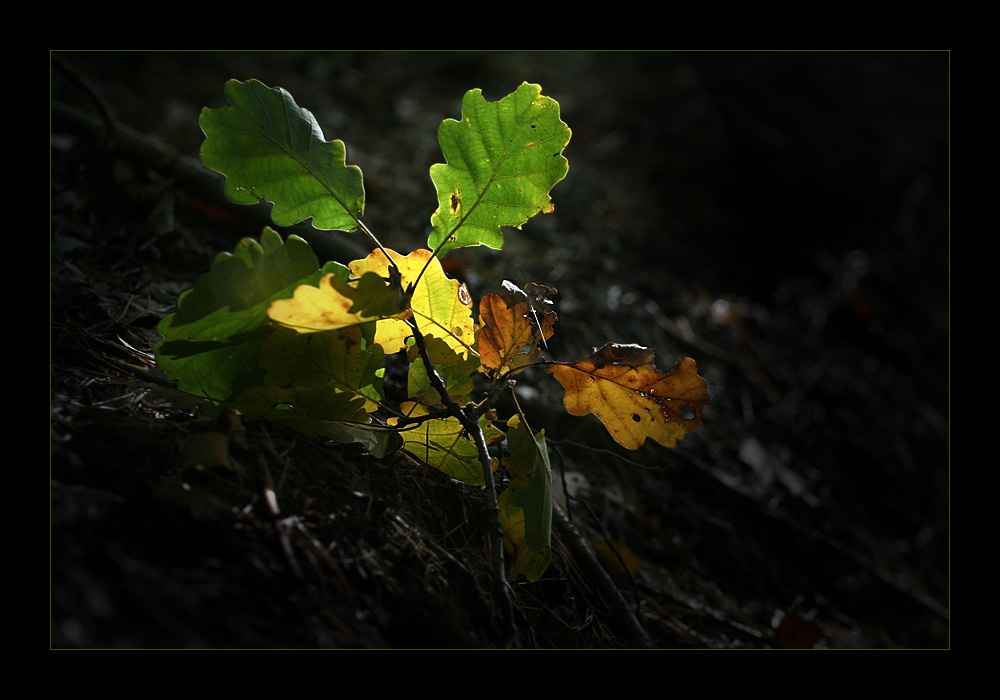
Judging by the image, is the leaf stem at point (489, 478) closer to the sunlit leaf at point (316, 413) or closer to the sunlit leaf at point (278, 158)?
the sunlit leaf at point (316, 413)

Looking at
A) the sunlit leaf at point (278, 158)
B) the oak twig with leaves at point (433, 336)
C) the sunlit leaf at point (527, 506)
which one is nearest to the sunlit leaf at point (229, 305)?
the oak twig with leaves at point (433, 336)

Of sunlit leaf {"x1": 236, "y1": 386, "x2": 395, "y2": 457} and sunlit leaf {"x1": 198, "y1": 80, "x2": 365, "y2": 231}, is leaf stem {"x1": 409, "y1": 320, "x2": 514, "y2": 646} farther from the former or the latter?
sunlit leaf {"x1": 198, "y1": 80, "x2": 365, "y2": 231}

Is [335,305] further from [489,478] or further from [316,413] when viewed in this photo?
[489,478]

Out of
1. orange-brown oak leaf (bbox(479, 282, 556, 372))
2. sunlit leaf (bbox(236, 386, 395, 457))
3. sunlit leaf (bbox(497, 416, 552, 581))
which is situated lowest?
sunlit leaf (bbox(497, 416, 552, 581))

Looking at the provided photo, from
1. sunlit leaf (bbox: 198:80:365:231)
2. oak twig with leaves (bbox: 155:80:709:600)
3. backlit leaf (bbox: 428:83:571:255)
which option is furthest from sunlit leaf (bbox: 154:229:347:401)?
backlit leaf (bbox: 428:83:571:255)

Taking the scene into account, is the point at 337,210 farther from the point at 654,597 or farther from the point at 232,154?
the point at 654,597

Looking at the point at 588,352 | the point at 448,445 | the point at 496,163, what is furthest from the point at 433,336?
the point at 588,352
